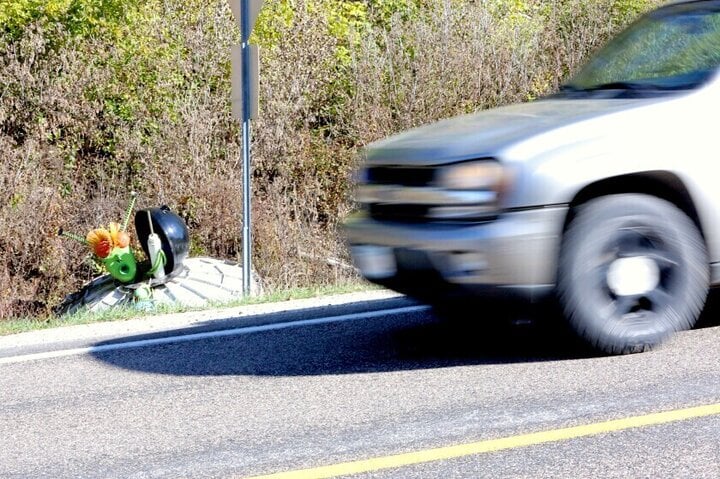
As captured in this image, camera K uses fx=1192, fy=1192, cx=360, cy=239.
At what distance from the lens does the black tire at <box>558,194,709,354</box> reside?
19.2 feet

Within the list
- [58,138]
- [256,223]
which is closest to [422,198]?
[256,223]

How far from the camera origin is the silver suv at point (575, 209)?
18.8 feet

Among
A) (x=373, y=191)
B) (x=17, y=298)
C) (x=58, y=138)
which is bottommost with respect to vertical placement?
(x=17, y=298)

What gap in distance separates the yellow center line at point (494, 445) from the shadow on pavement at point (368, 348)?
45.5 inches

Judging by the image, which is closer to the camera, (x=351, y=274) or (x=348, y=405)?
(x=348, y=405)

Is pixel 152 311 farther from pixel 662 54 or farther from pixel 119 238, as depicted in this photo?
pixel 119 238

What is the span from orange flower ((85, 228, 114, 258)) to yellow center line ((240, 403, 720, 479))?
10263 mm

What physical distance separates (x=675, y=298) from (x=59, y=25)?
1533 centimetres

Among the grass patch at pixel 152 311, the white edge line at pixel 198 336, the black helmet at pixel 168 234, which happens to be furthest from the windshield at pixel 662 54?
the black helmet at pixel 168 234

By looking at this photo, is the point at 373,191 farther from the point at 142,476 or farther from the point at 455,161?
the point at 142,476

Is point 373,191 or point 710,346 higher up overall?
point 373,191

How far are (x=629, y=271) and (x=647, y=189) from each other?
0.44 meters

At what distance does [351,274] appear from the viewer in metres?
16.0

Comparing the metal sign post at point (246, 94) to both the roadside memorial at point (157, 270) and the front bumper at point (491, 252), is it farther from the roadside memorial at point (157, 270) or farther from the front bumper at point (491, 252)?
the front bumper at point (491, 252)
